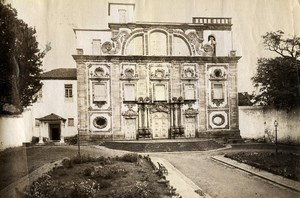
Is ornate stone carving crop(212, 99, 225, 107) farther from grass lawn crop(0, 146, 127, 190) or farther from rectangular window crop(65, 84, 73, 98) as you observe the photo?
grass lawn crop(0, 146, 127, 190)

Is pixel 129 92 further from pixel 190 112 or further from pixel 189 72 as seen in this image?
pixel 189 72

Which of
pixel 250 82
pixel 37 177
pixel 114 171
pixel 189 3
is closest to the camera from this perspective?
pixel 37 177

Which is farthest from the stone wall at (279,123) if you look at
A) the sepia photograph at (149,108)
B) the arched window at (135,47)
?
the arched window at (135,47)

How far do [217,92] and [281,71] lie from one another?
114cm

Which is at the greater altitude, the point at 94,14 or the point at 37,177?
the point at 94,14

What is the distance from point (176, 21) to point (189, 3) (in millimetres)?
244

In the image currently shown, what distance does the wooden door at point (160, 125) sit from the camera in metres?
4.32

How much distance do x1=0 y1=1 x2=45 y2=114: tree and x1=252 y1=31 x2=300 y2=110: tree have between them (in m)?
2.26

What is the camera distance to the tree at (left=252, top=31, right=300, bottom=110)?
319cm

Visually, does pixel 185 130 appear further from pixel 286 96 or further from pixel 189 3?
pixel 189 3

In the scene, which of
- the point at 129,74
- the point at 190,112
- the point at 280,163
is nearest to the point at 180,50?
the point at 129,74

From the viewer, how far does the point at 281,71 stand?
10.7 feet

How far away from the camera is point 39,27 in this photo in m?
2.96

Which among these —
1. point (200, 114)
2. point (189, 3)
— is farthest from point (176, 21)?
point (200, 114)
